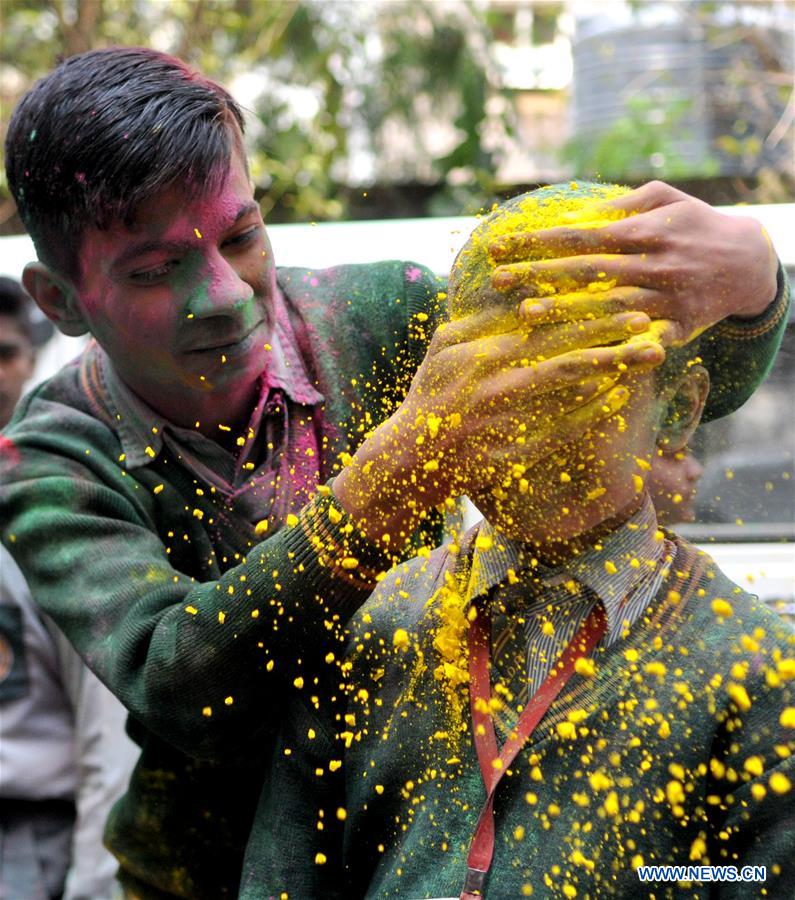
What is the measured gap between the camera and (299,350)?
1.97m

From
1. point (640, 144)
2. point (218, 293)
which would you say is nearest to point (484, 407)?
point (218, 293)

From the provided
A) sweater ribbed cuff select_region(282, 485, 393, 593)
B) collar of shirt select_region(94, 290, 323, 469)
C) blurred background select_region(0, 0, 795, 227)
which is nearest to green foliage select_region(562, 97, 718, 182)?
blurred background select_region(0, 0, 795, 227)

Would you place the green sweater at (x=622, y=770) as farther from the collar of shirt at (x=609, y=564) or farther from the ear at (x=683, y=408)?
the ear at (x=683, y=408)

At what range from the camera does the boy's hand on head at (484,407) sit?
1.36 meters

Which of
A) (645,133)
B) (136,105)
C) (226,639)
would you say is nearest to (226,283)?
(136,105)

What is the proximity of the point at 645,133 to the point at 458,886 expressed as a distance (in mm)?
6168

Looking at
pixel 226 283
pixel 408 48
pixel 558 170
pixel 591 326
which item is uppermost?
pixel 591 326

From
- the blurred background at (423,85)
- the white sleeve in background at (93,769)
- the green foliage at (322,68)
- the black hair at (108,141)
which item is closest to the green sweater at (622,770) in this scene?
the black hair at (108,141)

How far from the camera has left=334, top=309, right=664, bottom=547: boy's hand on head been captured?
136 centimetres

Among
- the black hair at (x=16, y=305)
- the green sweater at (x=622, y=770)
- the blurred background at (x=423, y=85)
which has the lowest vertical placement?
the blurred background at (x=423, y=85)

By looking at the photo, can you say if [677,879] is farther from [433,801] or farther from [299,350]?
[299,350]

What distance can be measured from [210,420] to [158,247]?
279 millimetres

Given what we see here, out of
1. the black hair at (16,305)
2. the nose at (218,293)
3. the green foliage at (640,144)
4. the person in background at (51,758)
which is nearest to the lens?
the nose at (218,293)

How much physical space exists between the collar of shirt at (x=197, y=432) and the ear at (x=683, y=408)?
1.86 feet
